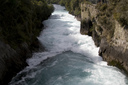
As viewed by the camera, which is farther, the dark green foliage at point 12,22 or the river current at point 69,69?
the dark green foliage at point 12,22

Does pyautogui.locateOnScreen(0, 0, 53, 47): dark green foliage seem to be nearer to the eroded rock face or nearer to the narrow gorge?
the narrow gorge

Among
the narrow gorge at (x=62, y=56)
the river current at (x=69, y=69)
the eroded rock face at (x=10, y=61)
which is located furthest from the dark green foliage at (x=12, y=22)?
the river current at (x=69, y=69)

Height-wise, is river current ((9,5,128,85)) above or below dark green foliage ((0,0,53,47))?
below

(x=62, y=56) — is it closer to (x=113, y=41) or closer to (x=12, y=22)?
(x=113, y=41)

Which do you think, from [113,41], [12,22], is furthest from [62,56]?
[12,22]

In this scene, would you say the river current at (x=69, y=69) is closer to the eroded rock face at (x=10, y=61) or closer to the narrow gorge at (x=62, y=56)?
the narrow gorge at (x=62, y=56)

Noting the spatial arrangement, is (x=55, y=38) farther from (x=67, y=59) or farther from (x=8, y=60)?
(x=8, y=60)

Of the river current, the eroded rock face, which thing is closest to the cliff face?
the river current

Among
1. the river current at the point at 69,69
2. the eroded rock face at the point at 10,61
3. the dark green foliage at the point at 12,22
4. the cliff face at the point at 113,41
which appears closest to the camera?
the eroded rock face at the point at 10,61

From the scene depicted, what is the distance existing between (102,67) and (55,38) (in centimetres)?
1229

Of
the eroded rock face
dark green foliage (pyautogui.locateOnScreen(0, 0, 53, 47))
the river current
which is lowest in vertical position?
the river current

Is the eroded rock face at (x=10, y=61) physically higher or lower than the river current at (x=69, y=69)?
higher

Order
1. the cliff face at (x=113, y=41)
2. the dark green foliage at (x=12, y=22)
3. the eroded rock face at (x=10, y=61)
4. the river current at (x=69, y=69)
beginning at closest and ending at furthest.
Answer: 1. the eroded rock face at (x=10, y=61)
2. the river current at (x=69, y=69)
3. the cliff face at (x=113, y=41)
4. the dark green foliage at (x=12, y=22)

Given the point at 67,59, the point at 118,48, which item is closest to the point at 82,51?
the point at 67,59
